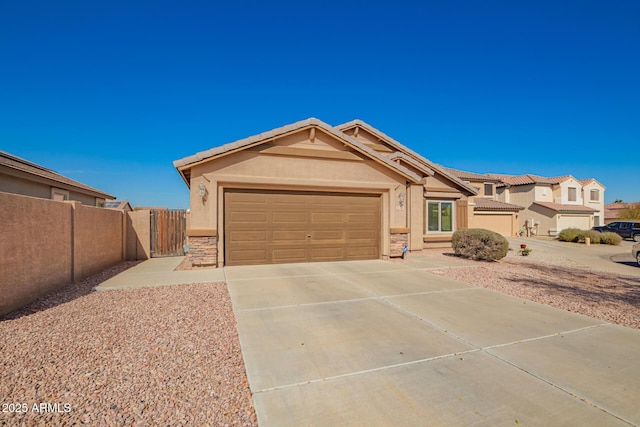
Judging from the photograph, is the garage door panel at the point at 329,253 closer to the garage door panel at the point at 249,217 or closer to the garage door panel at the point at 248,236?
the garage door panel at the point at 248,236

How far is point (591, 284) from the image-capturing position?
27.6 feet

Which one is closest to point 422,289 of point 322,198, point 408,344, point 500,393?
point 408,344

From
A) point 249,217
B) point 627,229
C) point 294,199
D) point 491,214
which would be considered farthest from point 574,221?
point 249,217

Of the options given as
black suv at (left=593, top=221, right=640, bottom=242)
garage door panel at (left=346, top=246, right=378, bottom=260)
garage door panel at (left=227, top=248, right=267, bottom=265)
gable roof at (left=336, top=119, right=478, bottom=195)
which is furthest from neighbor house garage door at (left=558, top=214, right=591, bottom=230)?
garage door panel at (left=227, top=248, right=267, bottom=265)

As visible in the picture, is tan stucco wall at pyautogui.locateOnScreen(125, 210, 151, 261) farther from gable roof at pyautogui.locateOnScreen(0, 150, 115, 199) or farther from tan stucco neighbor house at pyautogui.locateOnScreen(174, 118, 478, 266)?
gable roof at pyautogui.locateOnScreen(0, 150, 115, 199)

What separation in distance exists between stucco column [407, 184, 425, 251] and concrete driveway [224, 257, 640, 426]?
8128 millimetres

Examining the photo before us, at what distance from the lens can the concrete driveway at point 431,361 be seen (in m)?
2.84

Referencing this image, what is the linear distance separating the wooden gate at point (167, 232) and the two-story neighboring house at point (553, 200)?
3217cm

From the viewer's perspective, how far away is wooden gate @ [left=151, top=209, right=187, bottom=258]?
1280cm

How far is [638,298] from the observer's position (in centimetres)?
690

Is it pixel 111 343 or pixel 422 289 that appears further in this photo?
pixel 422 289

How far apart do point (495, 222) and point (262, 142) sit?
2340 cm

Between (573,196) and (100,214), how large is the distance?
43.6 meters

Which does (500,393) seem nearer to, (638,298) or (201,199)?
(638,298)
